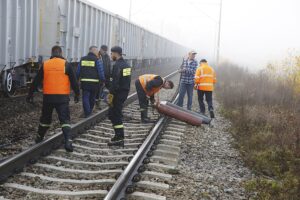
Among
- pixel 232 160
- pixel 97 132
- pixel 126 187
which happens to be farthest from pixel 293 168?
pixel 97 132

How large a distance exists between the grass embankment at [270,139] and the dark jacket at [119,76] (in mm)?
2626

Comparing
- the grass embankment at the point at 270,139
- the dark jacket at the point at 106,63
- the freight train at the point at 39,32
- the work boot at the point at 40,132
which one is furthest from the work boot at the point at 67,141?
the dark jacket at the point at 106,63

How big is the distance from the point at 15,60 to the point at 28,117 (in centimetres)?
187

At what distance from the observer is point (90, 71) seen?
9562 mm

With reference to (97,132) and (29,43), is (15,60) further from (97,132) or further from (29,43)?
(97,132)

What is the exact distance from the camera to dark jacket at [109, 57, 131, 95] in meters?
7.41

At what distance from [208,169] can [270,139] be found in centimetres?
241

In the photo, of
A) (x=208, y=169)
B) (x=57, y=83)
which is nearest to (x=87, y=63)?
(x=57, y=83)

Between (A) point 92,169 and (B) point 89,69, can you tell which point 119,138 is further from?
(B) point 89,69

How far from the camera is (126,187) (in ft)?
16.6

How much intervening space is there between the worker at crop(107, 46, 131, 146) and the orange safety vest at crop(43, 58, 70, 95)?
1082 millimetres

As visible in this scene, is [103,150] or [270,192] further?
[103,150]

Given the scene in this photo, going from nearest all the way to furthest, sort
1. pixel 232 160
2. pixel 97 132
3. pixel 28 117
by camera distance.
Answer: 1. pixel 232 160
2. pixel 97 132
3. pixel 28 117

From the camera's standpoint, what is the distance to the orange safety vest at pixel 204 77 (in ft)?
36.3
